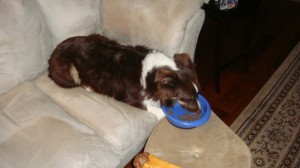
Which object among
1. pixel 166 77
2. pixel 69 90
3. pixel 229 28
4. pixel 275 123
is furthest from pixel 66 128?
pixel 229 28

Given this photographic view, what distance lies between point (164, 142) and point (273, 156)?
105cm

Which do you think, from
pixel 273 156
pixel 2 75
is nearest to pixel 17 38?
pixel 2 75

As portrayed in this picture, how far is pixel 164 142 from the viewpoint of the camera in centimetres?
153

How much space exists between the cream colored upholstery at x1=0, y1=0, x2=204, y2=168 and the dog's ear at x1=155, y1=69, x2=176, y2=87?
259 millimetres

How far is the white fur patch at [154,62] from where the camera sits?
165 cm

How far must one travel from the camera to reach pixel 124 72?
1.75 metres

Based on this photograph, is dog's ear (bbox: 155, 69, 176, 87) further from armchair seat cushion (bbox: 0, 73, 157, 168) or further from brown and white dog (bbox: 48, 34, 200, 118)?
armchair seat cushion (bbox: 0, 73, 157, 168)

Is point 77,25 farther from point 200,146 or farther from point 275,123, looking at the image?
point 275,123

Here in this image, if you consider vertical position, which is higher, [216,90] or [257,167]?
[216,90]

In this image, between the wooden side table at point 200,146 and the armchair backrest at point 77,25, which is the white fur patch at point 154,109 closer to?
the wooden side table at point 200,146

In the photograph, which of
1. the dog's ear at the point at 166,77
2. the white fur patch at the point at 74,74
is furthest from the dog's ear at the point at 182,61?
the white fur patch at the point at 74,74

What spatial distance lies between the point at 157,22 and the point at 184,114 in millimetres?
576

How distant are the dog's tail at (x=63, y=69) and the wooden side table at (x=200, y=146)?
0.63 meters

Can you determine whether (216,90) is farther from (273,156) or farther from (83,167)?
(83,167)
